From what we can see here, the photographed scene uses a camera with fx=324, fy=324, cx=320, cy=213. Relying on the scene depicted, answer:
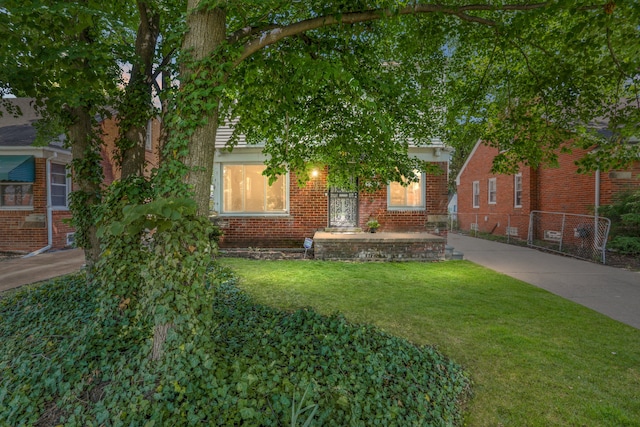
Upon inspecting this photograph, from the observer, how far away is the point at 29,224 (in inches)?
428

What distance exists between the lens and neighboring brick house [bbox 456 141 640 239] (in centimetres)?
1090

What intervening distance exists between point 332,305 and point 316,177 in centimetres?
611

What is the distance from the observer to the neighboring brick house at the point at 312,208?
10734 mm

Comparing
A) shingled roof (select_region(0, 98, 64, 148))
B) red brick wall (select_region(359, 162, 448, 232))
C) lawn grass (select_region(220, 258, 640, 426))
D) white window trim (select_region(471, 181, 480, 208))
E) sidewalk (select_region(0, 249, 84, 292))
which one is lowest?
lawn grass (select_region(220, 258, 640, 426))

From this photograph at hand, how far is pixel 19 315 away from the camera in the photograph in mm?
4566

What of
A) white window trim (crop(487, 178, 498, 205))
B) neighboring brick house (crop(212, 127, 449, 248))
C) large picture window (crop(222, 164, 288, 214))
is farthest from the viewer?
white window trim (crop(487, 178, 498, 205))

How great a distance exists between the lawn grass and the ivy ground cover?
16.7 inches

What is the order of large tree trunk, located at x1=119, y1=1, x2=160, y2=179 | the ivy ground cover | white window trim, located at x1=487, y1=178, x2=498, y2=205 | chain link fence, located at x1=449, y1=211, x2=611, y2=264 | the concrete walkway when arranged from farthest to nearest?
white window trim, located at x1=487, y1=178, x2=498, y2=205
chain link fence, located at x1=449, y1=211, x2=611, y2=264
the concrete walkway
large tree trunk, located at x1=119, y1=1, x2=160, y2=179
the ivy ground cover

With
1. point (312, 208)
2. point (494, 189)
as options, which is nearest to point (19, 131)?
point (312, 208)

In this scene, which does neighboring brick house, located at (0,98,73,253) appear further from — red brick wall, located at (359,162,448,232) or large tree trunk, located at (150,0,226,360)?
large tree trunk, located at (150,0,226,360)

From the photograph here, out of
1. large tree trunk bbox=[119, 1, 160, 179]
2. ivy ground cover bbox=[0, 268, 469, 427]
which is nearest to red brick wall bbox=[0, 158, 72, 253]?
large tree trunk bbox=[119, 1, 160, 179]

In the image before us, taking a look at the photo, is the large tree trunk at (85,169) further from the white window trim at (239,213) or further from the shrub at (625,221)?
the shrub at (625,221)

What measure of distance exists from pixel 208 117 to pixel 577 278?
8371 millimetres

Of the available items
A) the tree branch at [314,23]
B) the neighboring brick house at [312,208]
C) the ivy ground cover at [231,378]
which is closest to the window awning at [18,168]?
the neighboring brick house at [312,208]
